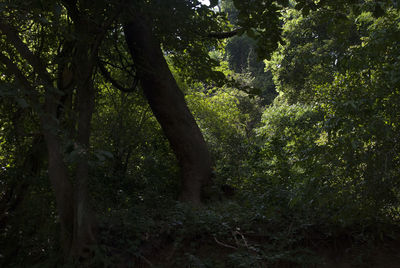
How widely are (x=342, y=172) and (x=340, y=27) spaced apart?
178 centimetres

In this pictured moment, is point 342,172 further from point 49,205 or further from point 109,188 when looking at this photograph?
point 49,205

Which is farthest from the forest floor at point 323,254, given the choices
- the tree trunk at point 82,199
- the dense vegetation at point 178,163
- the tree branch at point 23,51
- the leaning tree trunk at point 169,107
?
the tree branch at point 23,51

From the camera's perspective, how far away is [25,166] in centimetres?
614

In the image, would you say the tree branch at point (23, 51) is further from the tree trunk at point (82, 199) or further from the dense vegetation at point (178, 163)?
the tree trunk at point (82, 199)

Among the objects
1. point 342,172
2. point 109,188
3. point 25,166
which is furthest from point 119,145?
Result: point 342,172

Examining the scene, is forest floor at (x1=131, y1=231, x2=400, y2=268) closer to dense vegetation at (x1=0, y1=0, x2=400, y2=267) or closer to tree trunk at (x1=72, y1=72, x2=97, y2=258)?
dense vegetation at (x1=0, y1=0, x2=400, y2=267)

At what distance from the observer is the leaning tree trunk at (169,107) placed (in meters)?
7.38

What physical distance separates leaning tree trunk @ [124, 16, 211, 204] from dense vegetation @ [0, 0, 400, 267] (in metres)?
0.02

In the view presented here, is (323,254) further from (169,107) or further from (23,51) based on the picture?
(23,51)

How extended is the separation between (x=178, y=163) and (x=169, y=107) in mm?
1158

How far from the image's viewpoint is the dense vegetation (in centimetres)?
438

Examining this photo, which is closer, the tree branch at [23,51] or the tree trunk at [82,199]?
the tree branch at [23,51]

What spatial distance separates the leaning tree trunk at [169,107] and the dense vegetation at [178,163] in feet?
0.08

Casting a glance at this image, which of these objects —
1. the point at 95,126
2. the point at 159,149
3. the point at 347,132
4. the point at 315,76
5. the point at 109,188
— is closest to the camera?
the point at 347,132
